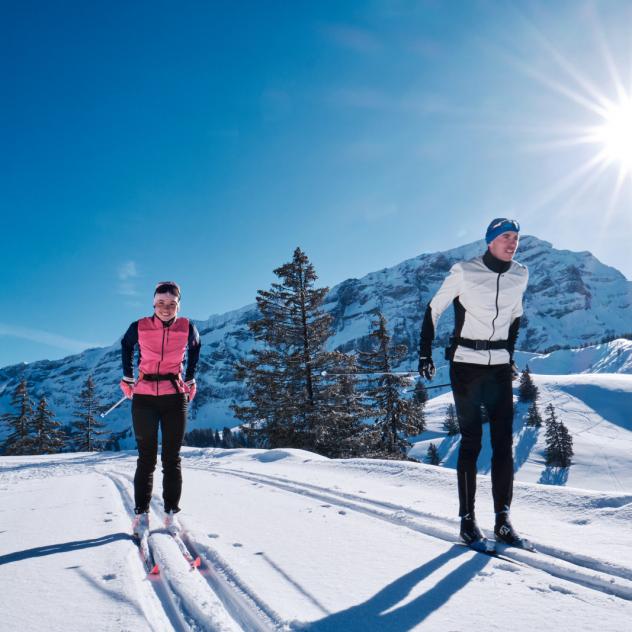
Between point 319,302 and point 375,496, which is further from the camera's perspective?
point 319,302

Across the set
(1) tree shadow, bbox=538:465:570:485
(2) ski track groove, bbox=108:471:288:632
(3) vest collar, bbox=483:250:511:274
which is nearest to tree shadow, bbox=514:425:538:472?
(1) tree shadow, bbox=538:465:570:485

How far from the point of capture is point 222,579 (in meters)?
2.40

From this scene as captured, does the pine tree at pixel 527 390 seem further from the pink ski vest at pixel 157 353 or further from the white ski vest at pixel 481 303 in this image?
the pink ski vest at pixel 157 353

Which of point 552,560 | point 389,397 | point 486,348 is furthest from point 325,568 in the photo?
point 389,397

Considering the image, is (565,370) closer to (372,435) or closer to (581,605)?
(372,435)

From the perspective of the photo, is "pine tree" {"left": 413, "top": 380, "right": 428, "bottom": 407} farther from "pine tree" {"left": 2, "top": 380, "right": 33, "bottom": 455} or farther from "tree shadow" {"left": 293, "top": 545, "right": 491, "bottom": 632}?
"pine tree" {"left": 2, "top": 380, "right": 33, "bottom": 455}

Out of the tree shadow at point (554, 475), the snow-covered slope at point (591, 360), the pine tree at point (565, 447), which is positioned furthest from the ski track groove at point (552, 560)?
the snow-covered slope at point (591, 360)

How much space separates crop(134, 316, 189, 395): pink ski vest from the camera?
393 cm

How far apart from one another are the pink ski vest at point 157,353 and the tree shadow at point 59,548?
122cm

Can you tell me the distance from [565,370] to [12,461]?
203774mm

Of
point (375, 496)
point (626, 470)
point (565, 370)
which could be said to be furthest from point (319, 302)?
point (565, 370)

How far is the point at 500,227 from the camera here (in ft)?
11.4

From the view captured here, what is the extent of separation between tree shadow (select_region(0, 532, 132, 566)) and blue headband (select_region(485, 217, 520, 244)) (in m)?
3.92

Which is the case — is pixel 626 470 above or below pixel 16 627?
below
